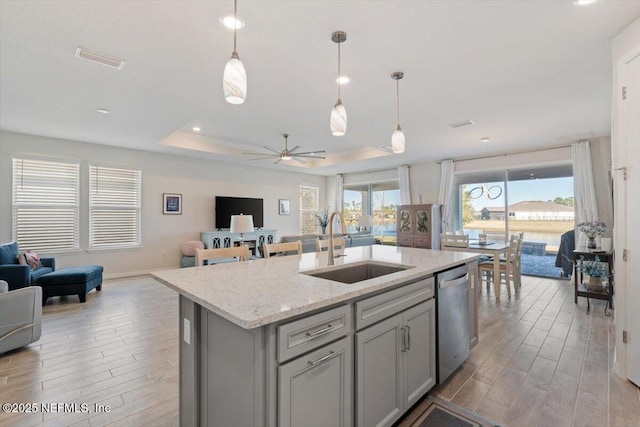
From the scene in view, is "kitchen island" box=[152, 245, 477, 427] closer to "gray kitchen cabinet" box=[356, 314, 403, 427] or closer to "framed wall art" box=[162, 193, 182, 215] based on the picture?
"gray kitchen cabinet" box=[356, 314, 403, 427]

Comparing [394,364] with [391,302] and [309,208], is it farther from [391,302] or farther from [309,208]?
[309,208]

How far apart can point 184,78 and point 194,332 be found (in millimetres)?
2580

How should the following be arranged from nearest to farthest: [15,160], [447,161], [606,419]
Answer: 1. [606,419]
2. [15,160]
3. [447,161]

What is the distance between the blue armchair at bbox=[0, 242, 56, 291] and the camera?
3.64 metres

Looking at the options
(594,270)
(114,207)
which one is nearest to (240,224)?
(114,207)

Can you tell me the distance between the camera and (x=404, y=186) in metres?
7.89

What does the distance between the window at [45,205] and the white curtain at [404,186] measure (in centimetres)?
712

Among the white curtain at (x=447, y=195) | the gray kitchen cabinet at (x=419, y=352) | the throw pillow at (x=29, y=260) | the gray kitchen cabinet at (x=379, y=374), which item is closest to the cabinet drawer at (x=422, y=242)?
the white curtain at (x=447, y=195)

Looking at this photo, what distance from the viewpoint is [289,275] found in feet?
6.17

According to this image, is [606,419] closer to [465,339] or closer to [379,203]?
[465,339]

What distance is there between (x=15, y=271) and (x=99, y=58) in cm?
299

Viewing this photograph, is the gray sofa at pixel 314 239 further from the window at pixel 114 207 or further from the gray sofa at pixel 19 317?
the window at pixel 114 207

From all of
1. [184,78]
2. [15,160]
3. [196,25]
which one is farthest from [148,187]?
[196,25]

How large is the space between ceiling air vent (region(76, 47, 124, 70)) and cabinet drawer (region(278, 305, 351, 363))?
2872 millimetres
